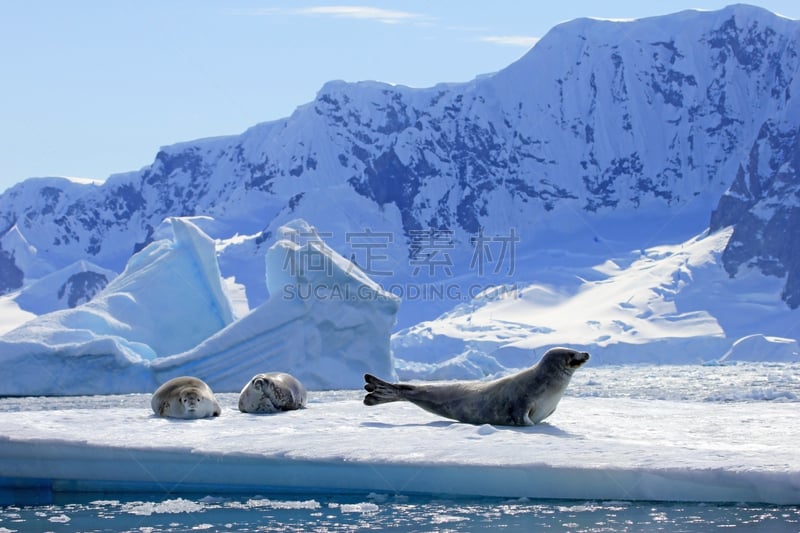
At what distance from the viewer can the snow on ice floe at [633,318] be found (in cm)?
5772

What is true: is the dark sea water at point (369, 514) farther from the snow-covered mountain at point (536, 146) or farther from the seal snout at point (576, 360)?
the snow-covered mountain at point (536, 146)

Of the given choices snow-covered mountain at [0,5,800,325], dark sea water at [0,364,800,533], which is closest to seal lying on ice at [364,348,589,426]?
dark sea water at [0,364,800,533]

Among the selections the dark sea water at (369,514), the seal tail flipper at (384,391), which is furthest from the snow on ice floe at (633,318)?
the dark sea water at (369,514)

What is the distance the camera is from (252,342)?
931 inches

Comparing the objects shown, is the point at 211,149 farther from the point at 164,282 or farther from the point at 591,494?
the point at 591,494

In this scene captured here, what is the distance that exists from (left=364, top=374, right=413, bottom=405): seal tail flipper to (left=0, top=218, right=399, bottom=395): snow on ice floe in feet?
46.0

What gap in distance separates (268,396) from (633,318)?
203 feet

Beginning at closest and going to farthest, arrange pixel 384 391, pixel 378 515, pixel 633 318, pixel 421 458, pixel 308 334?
pixel 378 515 < pixel 421 458 < pixel 384 391 < pixel 308 334 < pixel 633 318

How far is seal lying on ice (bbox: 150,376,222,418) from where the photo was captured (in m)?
9.38

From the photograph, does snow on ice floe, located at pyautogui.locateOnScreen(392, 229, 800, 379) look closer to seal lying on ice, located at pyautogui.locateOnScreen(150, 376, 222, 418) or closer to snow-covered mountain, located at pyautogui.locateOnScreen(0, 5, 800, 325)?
→ snow-covered mountain, located at pyautogui.locateOnScreen(0, 5, 800, 325)

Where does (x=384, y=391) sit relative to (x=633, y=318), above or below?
above

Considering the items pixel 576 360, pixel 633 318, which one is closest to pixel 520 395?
pixel 576 360

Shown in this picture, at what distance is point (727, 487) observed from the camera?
19.5ft

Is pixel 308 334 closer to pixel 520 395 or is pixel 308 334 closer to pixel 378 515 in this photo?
pixel 520 395
